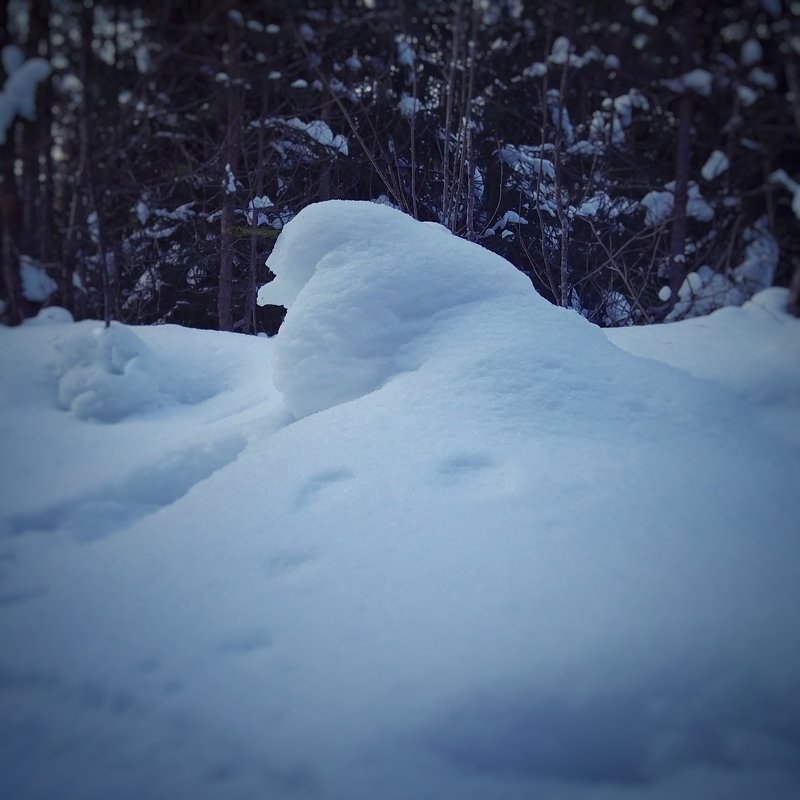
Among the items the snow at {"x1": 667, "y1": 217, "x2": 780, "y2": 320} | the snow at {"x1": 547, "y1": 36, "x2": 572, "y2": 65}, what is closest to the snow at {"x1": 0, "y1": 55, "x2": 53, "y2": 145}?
the snow at {"x1": 547, "y1": 36, "x2": 572, "y2": 65}

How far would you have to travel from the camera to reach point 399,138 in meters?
6.62

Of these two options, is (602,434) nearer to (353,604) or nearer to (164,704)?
(353,604)

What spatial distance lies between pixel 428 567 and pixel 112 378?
96.5 inches

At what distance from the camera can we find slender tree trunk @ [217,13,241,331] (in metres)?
6.04

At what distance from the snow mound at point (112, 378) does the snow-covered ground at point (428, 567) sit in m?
0.20

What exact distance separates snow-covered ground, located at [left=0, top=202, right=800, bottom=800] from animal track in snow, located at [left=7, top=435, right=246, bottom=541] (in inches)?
0.4

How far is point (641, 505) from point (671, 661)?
1.67 feet

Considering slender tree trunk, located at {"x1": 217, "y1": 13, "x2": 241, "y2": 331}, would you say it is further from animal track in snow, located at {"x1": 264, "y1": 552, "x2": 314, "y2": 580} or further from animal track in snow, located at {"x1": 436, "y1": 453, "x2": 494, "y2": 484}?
animal track in snow, located at {"x1": 264, "y1": 552, "x2": 314, "y2": 580}

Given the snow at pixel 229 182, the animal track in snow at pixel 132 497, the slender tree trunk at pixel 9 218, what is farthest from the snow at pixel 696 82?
the snow at pixel 229 182

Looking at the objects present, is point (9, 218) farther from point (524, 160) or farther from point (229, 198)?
point (524, 160)

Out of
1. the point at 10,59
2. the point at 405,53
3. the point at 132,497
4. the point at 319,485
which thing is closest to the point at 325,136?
the point at 405,53

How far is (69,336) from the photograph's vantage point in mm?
3363

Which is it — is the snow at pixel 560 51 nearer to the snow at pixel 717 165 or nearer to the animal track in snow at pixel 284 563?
the snow at pixel 717 165

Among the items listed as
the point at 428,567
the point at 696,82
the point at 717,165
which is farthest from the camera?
the point at 717,165
